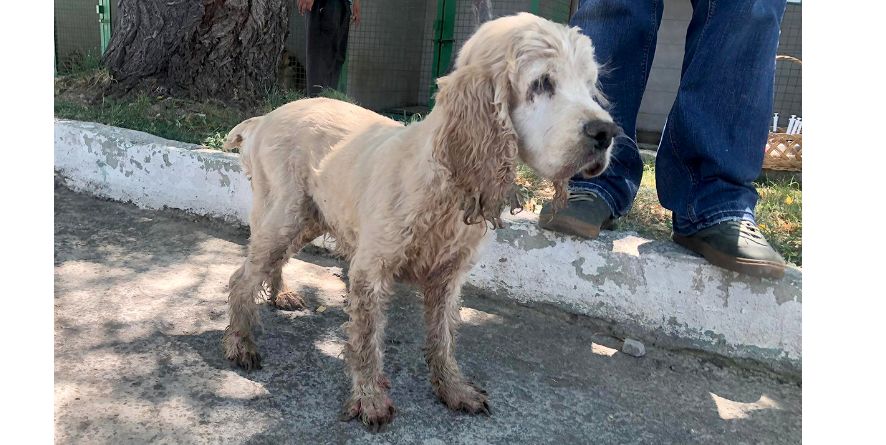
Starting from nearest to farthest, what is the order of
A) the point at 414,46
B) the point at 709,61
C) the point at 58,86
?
the point at 709,61
the point at 58,86
the point at 414,46

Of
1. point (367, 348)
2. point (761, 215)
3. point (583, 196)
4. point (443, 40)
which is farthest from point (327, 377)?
point (443, 40)

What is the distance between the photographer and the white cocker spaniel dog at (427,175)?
2.00 metres

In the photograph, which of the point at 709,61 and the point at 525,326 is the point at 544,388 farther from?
the point at 709,61

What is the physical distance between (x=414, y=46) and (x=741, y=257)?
7.94 m

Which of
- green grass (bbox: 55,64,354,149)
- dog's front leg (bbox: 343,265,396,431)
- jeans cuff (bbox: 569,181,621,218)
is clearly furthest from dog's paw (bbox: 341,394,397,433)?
green grass (bbox: 55,64,354,149)

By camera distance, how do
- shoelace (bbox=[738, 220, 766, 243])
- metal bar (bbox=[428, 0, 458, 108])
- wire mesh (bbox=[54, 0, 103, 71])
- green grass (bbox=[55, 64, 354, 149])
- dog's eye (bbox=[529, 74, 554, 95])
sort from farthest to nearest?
wire mesh (bbox=[54, 0, 103, 71])
metal bar (bbox=[428, 0, 458, 108])
green grass (bbox=[55, 64, 354, 149])
shoelace (bbox=[738, 220, 766, 243])
dog's eye (bbox=[529, 74, 554, 95])

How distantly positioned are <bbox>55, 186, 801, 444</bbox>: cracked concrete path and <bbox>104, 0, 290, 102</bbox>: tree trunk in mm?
2503

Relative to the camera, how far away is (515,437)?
2.32 metres

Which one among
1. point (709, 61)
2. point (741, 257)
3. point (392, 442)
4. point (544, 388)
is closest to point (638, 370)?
point (544, 388)

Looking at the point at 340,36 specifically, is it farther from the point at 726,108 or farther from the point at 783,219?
the point at 783,219

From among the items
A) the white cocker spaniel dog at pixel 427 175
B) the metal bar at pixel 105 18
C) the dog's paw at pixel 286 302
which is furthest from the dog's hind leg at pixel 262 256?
the metal bar at pixel 105 18

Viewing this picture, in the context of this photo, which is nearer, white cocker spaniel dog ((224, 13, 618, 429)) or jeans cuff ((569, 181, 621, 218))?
white cocker spaniel dog ((224, 13, 618, 429))

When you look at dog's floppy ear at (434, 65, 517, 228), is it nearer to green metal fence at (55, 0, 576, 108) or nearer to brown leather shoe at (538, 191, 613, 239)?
brown leather shoe at (538, 191, 613, 239)

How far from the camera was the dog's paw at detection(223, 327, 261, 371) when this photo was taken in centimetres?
259
